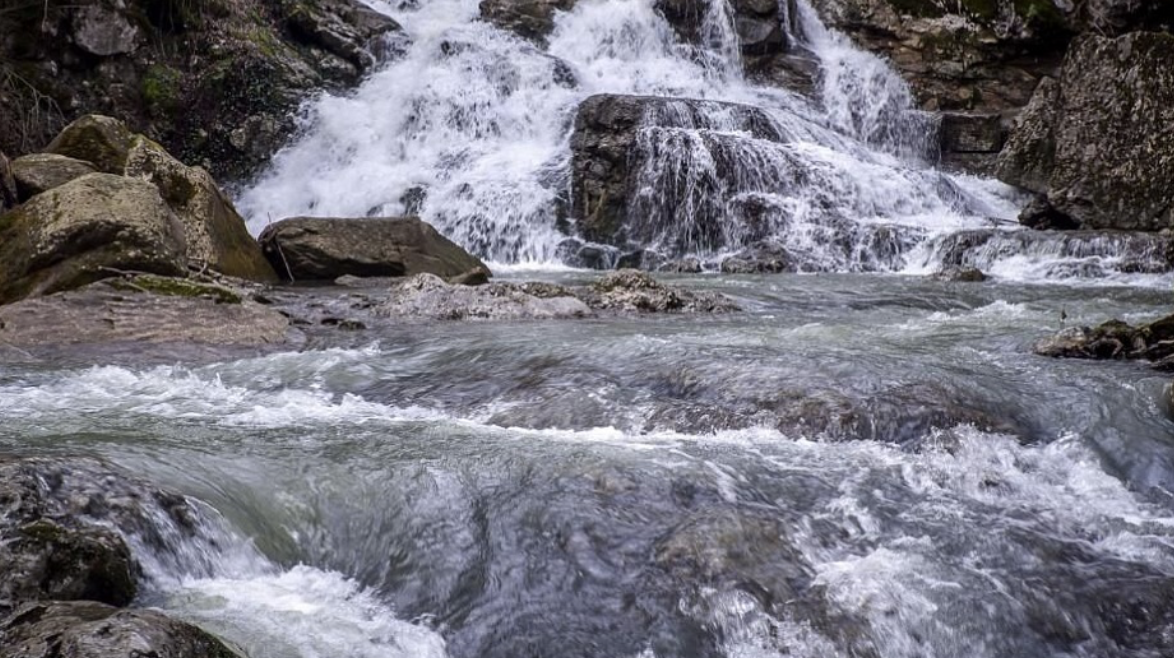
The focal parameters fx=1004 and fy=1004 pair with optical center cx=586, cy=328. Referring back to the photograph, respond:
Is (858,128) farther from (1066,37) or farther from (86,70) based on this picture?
(86,70)

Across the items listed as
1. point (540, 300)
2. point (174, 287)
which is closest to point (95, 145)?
point (174, 287)

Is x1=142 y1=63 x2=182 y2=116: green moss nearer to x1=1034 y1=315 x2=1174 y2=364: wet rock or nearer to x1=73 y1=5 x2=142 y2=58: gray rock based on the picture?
x1=73 y1=5 x2=142 y2=58: gray rock

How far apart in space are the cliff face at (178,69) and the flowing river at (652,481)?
1114cm

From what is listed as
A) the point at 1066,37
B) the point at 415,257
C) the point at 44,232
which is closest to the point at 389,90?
the point at 415,257

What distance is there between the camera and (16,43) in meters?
16.2

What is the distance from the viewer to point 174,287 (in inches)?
335

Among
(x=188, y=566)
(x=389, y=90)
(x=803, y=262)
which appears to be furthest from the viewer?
(x=389, y=90)

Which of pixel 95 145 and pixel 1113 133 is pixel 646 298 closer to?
pixel 95 145

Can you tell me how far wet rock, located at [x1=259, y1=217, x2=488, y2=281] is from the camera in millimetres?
12023

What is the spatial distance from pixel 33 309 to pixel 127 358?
4.22 ft

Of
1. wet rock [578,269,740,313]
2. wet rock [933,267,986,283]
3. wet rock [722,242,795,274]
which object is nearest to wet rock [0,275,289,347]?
wet rock [578,269,740,313]

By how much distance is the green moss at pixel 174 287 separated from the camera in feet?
27.3

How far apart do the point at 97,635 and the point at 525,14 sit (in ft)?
72.9

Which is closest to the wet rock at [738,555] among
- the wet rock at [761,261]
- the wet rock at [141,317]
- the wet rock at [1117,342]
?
the wet rock at [1117,342]
